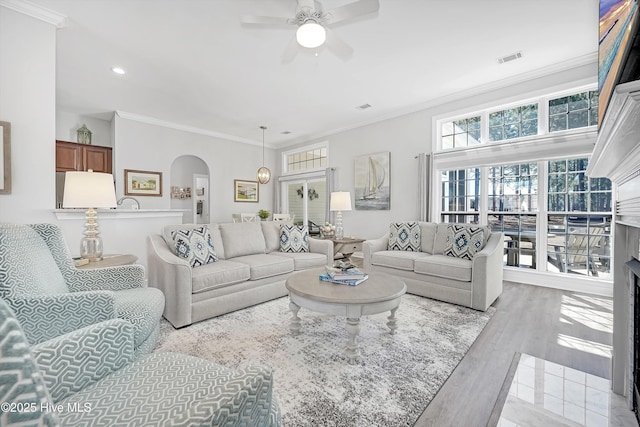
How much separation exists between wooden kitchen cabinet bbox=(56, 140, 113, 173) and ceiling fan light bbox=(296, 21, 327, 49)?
16.0 ft

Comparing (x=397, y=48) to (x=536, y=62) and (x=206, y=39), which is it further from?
(x=206, y=39)

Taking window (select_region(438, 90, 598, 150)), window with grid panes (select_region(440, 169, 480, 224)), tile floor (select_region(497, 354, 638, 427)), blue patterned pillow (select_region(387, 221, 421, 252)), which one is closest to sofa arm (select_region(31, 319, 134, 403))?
tile floor (select_region(497, 354, 638, 427))

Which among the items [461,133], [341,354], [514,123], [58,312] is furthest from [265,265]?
[514,123]

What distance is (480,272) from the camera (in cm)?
286

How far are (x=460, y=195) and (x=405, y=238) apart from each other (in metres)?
1.42

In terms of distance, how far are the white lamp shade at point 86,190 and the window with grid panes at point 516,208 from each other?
500 cm

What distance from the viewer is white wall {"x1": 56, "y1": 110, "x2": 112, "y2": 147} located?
5104mm

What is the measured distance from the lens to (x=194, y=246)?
9.55ft

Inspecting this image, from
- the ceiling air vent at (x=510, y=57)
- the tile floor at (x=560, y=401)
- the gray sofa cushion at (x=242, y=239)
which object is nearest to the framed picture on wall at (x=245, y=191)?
the gray sofa cushion at (x=242, y=239)

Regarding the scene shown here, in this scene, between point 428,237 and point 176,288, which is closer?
point 176,288

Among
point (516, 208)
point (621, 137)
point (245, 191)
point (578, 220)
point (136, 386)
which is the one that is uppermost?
point (245, 191)

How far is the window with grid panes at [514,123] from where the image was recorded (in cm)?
391

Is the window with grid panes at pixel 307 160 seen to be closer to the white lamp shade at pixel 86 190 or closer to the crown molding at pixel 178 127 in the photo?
the crown molding at pixel 178 127

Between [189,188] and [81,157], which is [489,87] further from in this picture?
[189,188]
